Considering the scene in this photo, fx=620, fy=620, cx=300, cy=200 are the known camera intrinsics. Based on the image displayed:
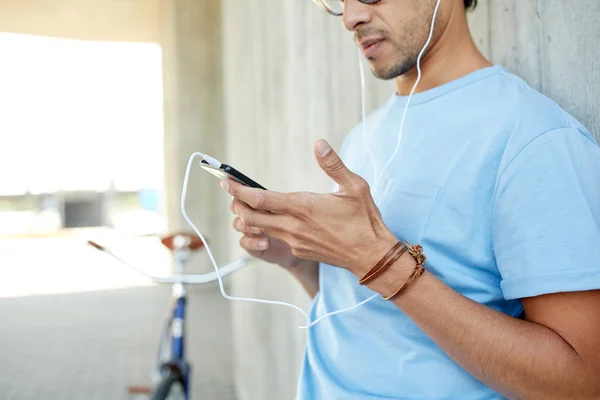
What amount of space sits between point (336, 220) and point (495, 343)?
0.26m

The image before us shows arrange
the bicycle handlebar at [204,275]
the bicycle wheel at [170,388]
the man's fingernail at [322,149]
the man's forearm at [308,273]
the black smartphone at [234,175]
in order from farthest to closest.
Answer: the bicycle wheel at [170,388] < the bicycle handlebar at [204,275] < the man's forearm at [308,273] < the black smartphone at [234,175] < the man's fingernail at [322,149]

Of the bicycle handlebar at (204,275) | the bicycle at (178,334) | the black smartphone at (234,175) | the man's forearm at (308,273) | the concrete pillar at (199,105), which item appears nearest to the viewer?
the black smartphone at (234,175)

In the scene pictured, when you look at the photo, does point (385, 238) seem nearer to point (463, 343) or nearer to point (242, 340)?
point (463, 343)

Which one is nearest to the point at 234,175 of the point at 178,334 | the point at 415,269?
the point at 415,269

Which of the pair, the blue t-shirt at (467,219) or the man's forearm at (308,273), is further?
the man's forearm at (308,273)

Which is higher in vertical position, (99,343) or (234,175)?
(234,175)

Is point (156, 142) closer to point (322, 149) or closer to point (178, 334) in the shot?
point (178, 334)

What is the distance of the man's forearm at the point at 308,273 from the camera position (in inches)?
50.4

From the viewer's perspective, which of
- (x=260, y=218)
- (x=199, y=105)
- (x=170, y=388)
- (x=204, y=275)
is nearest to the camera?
(x=260, y=218)

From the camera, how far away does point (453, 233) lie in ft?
2.94

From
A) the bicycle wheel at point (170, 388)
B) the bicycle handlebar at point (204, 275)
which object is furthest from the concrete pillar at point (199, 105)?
the bicycle handlebar at point (204, 275)

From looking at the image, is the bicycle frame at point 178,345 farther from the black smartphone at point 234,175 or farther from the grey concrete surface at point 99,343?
the black smartphone at point 234,175

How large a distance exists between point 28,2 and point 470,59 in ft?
35.7

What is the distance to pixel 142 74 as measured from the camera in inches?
524
